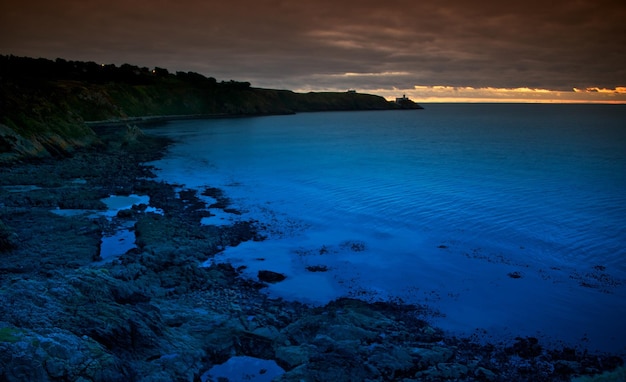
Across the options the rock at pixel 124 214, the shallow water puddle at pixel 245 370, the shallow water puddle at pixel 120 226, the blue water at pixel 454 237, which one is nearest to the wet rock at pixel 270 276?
the blue water at pixel 454 237

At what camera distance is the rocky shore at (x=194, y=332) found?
878 cm

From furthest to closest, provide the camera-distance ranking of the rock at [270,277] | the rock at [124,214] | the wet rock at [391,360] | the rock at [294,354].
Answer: the rock at [124,214] → the rock at [270,277] → the rock at [294,354] → the wet rock at [391,360]

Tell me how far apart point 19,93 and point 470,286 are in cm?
5385

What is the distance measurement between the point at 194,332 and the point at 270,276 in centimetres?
545

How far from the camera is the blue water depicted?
15.0m

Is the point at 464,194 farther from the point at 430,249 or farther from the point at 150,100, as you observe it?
the point at 150,100

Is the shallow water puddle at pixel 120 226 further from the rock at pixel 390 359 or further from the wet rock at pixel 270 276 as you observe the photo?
the rock at pixel 390 359

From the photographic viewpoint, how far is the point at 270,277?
656 inches

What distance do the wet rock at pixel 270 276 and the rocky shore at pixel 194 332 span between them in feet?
0.22

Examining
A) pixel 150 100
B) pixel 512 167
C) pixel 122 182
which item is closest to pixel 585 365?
pixel 122 182

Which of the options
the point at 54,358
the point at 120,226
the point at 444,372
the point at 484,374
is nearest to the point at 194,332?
the point at 54,358

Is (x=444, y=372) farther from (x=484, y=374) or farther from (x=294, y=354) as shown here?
(x=294, y=354)

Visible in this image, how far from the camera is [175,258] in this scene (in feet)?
55.7

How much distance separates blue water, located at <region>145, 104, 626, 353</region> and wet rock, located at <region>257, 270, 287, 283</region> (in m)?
0.38
